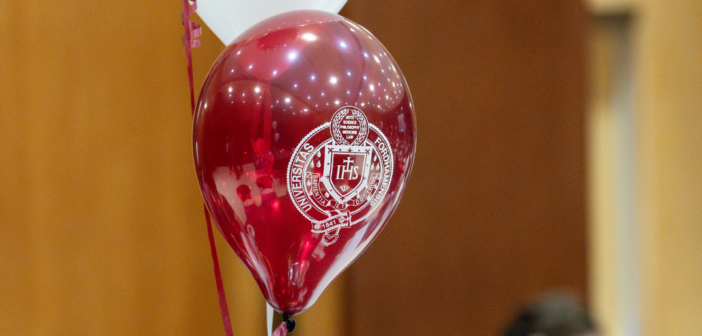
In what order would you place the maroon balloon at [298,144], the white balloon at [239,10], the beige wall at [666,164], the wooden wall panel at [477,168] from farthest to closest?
the beige wall at [666,164]
the wooden wall panel at [477,168]
the white balloon at [239,10]
the maroon balloon at [298,144]

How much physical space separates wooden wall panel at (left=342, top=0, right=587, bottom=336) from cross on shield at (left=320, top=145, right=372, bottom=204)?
A: 3.42ft

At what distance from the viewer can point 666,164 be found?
2.26 metres

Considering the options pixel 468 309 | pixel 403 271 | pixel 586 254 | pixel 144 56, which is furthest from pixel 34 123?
pixel 586 254

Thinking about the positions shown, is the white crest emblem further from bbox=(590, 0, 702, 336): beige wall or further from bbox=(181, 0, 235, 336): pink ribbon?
bbox=(590, 0, 702, 336): beige wall

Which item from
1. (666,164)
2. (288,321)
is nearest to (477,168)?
(666,164)

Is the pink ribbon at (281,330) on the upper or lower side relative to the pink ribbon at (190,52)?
lower

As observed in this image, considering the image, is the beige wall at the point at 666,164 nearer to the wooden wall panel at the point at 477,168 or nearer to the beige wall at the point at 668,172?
the beige wall at the point at 668,172

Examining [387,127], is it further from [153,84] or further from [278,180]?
[153,84]

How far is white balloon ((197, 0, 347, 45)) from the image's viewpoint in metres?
0.61

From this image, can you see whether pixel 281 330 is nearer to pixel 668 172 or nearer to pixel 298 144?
pixel 298 144

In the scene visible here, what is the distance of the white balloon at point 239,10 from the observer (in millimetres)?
607

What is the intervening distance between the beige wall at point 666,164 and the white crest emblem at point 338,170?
1.94 m

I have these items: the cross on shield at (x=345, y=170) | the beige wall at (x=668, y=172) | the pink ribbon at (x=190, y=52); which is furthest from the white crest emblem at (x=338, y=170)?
the beige wall at (x=668, y=172)

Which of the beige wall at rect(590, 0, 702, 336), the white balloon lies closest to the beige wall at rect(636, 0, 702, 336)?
the beige wall at rect(590, 0, 702, 336)
